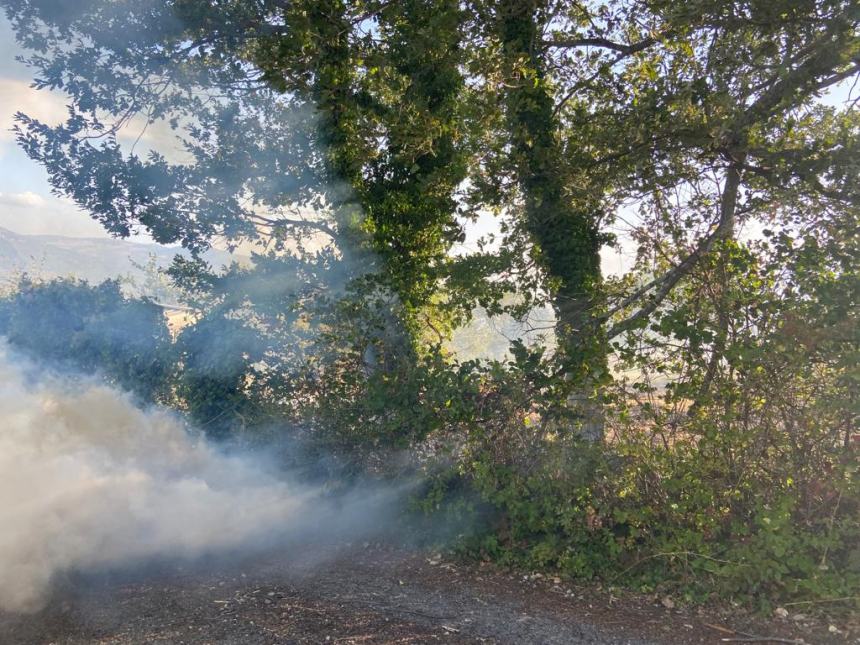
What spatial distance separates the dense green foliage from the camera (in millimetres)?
6203

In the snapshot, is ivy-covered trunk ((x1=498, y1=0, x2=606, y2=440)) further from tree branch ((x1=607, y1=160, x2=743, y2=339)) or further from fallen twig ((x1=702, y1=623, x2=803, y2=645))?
fallen twig ((x1=702, y1=623, x2=803, y2=645))

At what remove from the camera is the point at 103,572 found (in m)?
7.24

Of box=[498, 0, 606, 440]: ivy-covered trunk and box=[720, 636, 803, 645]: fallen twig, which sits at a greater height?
box=[498, 0, 606, 440]: ivy-covered trunk

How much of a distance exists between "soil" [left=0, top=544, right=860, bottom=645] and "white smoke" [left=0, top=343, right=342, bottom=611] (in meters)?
0.46

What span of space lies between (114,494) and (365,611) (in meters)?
4.40

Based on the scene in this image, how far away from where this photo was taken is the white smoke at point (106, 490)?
713 cm

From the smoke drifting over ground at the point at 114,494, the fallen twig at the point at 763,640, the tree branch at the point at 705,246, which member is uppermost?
the tree branch at the point at 705,246

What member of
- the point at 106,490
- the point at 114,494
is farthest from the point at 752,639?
the point at 106,490

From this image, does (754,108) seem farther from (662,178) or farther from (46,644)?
(46,644)

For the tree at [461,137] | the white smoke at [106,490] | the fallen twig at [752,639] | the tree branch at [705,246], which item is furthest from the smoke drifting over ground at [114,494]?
the fallen twig at [752,639]

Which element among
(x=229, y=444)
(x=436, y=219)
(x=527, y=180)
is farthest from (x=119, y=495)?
(x=527, y=180)

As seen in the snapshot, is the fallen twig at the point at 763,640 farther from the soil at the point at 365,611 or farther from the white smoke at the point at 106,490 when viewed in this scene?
the white smoke at the point at 106,490

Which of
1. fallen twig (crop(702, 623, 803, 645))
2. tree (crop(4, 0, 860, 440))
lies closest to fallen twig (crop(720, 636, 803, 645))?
fallen twig (crop(702, 623, 803, 645))

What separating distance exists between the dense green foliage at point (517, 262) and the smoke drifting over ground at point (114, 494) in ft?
2.22
